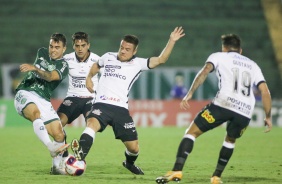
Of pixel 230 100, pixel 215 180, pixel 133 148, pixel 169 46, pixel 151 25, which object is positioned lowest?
pixel 215 180

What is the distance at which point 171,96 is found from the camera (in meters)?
25.2

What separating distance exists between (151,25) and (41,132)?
69.7 ft

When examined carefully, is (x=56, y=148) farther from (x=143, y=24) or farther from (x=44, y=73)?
(x=143, y=24)

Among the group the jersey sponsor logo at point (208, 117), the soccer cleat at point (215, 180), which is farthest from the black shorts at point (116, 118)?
the soccer cleat at point (215, 180)

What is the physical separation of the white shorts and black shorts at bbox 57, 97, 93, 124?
114cm

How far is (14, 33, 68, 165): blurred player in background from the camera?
9.30m

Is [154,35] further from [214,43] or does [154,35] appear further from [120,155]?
[120,155]

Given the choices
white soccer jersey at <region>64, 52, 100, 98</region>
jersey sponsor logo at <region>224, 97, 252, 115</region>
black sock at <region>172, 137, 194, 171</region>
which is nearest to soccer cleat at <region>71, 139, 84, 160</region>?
black sock at <region>172, 137, 194, 171</region>

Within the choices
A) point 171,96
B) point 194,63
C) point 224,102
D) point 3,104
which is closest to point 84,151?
point 224,102

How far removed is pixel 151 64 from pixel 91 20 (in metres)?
21.1

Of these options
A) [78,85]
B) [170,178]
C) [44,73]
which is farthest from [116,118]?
[78,85]

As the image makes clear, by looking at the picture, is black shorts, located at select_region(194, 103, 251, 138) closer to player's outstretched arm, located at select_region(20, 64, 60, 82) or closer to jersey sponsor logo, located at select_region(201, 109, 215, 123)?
jersey sponsor logo, located at select_region(201, 109, 215, 123)

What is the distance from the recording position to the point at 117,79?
30.3ft

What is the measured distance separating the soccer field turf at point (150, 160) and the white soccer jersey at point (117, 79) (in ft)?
3.44
